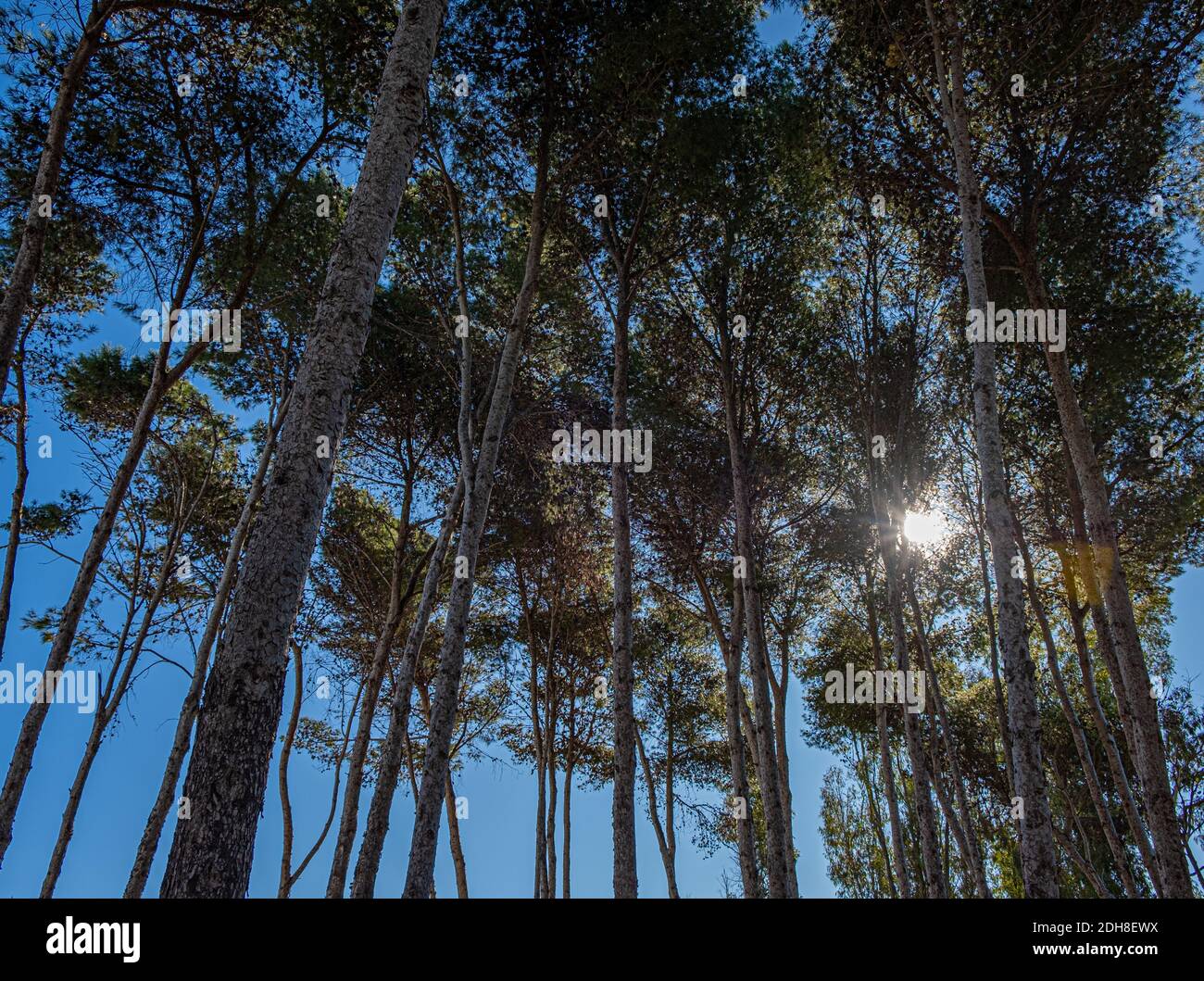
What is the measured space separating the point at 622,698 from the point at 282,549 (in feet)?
17.9

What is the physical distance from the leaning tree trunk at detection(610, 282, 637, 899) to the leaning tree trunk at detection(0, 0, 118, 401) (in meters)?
6.61

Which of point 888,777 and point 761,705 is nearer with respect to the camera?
point 761,705

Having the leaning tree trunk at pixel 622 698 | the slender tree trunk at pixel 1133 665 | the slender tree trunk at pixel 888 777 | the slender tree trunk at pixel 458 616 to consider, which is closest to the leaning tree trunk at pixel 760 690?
the leaning tree trunk at pixel 622 698

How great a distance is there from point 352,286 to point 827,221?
11268mm

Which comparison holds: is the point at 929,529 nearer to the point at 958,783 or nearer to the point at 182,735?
the point at 958,783

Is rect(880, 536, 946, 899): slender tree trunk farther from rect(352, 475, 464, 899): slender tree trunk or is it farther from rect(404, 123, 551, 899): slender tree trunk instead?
rect(352, 475, 464, 899): slender tree trunk

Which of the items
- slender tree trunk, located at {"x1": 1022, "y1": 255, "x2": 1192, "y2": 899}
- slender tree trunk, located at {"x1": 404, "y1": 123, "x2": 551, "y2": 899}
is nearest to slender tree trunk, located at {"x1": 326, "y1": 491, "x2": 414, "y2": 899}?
slender tree trunk, located at {"x1": 404, "y1": 123, "x2": 551, "y2": 899}

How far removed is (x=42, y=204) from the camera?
6316 millimetres

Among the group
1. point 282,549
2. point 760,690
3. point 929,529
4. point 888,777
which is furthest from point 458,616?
point 929,529

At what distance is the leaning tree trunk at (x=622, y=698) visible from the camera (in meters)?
Result: 7.39

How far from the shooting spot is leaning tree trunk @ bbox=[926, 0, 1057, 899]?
17.8ft

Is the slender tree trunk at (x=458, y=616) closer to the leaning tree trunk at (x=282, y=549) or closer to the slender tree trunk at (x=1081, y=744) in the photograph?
the leaning tree trunk at (x=282, y=549)

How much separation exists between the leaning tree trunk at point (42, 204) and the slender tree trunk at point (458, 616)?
4.64 m
